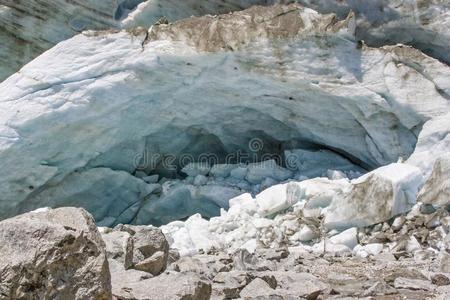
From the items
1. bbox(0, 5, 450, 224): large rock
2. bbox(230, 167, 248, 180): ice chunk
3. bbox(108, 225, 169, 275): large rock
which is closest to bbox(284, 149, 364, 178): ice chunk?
bbox(0, 5, 450, 224): large rock

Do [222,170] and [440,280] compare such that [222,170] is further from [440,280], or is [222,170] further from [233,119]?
[440,280]

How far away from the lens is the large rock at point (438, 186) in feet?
22.5

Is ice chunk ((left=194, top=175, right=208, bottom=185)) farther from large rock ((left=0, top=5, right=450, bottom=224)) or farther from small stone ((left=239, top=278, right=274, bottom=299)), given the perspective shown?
small stone ((left=239, top=278, right=274, bottom=299))

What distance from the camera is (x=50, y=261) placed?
2697mm

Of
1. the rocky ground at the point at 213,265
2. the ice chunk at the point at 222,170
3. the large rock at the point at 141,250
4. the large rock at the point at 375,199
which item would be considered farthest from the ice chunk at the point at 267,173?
the large rock at the point at 141,250

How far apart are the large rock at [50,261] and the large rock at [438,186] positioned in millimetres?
4950

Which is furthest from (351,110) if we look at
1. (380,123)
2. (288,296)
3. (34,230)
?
(34,230)

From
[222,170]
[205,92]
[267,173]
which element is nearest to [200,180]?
[222,170]

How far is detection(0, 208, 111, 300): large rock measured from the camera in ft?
8.73

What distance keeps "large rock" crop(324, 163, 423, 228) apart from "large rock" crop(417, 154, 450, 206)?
20 centimetres

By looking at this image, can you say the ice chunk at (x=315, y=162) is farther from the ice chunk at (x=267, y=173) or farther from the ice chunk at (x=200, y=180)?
the ice chunk at (x=200, y=180)

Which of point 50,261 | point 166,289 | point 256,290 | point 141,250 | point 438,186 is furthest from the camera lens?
point 438,186

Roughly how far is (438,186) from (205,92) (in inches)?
160

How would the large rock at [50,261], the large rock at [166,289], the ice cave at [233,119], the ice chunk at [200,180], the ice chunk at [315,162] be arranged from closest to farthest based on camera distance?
the large rock at [50,261], the large rock at [166,289], the ice cave at [233,119], the ice chunk at [315,162], the ice chunk at [200,180]
